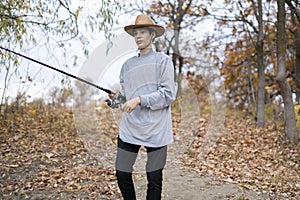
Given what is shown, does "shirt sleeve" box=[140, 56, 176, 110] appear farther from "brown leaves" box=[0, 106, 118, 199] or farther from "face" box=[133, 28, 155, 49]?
"brown leaves" box=[0, 106, 118, 199]

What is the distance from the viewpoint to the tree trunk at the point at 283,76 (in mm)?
6477

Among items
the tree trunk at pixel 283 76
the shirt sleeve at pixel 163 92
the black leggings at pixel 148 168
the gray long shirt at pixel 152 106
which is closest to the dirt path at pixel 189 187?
the black leggings at pixel 148 168

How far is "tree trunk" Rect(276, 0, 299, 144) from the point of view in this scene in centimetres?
648

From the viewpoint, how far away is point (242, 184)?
4148mm

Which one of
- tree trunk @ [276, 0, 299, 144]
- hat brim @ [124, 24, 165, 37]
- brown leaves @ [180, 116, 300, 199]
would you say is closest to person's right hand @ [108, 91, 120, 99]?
hat brim @ [124, 24, 165, 37]

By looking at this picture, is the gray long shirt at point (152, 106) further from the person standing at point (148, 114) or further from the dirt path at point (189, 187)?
the dirt path at point (189, 187)

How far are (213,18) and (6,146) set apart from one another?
5.86 metres

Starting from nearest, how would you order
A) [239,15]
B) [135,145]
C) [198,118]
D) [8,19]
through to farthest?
[135,145] < [8,19] < [198,118] < [239,15]

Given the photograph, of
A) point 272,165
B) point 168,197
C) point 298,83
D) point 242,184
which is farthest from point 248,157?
point 298,83

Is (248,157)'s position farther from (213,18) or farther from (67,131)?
(213,18)

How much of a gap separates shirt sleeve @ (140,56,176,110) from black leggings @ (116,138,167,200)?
32 centimetres

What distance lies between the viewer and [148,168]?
2541 mm

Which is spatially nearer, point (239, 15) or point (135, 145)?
point (135, 145)

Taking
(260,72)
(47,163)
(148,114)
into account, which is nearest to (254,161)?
(47,163)
